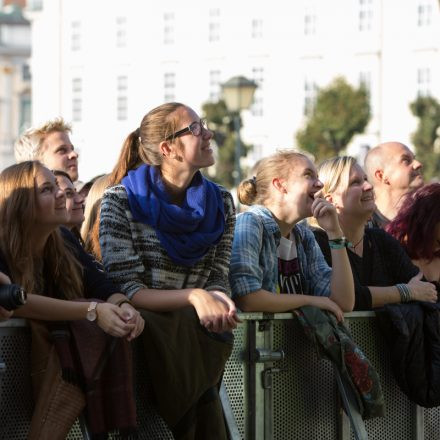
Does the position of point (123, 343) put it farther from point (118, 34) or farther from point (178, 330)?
point (118, 34)

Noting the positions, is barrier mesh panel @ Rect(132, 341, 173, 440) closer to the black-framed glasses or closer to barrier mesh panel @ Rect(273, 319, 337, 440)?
barrier mesh panel @ Rect(273, 319, 337, 440)

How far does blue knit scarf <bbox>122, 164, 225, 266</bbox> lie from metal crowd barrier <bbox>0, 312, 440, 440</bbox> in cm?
50

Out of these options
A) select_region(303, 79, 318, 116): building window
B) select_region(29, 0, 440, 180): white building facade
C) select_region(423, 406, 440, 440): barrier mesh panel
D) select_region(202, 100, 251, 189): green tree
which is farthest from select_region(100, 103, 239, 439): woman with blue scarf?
select_region(303, 79, 318, 116): building window

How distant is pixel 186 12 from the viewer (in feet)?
269

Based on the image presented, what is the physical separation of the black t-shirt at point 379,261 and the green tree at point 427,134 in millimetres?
52060

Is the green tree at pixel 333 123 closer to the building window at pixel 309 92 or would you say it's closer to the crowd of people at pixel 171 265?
the building window at pixel 309 92

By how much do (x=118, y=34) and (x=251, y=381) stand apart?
78257mm

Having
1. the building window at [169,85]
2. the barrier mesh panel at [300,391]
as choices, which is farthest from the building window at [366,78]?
the barrier mesh panel at [300,391]

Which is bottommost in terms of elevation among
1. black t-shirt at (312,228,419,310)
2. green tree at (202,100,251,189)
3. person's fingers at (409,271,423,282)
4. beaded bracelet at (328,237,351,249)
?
person's fingers at (409,271,423,282)

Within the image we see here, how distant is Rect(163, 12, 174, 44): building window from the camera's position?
3215 inches

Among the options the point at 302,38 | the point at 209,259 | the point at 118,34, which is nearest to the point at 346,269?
the point at 209,259

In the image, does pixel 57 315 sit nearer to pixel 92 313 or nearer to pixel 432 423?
pixel 92 313

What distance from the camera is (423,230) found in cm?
786

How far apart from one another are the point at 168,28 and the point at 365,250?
75.4 metres
